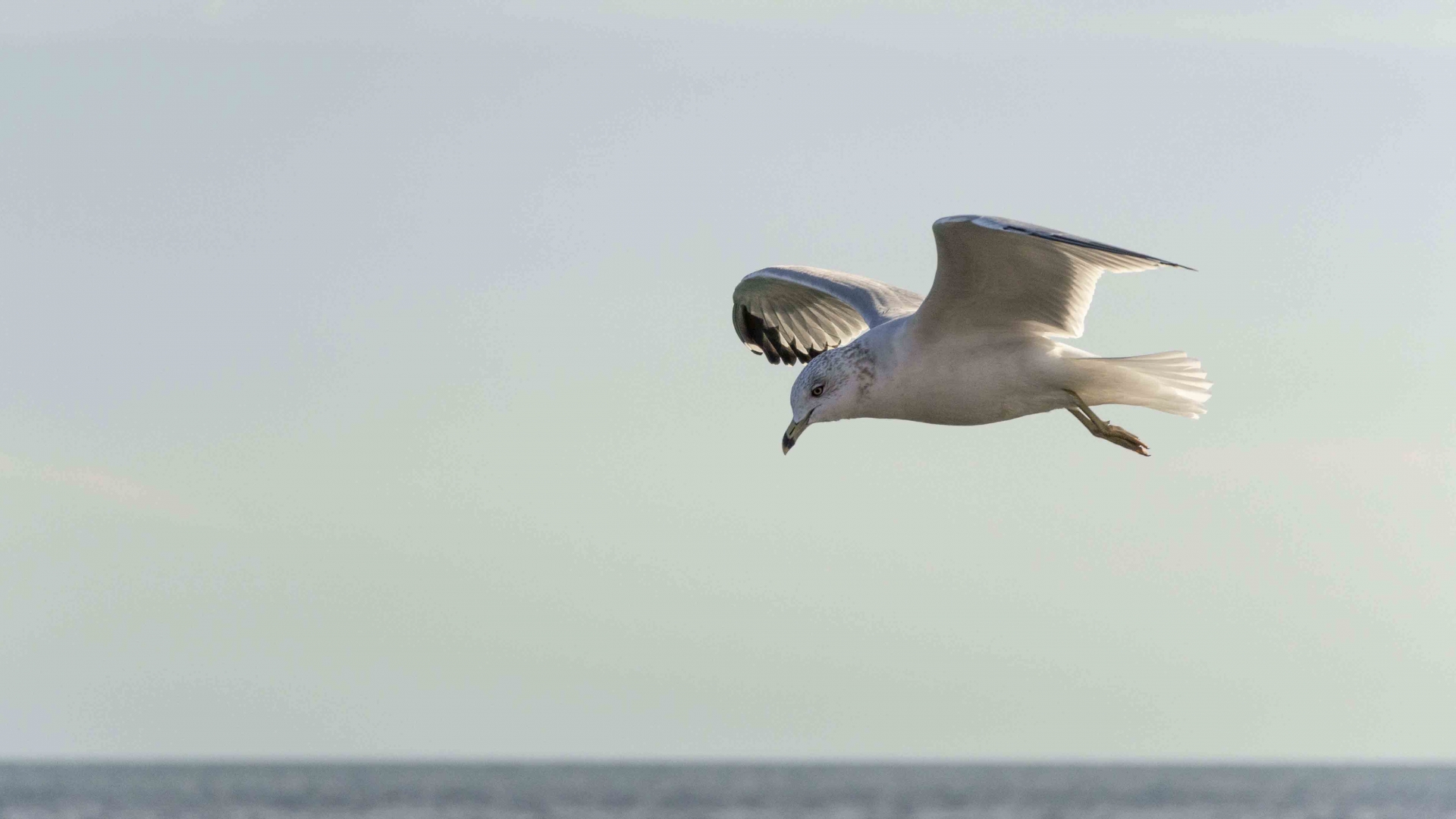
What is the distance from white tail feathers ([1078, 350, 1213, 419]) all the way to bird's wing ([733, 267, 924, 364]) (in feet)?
5.18

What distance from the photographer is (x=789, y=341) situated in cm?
1109

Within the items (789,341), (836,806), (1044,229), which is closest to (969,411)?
(1044,229)

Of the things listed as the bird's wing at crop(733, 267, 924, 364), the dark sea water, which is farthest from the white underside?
the dark sea water

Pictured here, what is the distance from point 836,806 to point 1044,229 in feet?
144

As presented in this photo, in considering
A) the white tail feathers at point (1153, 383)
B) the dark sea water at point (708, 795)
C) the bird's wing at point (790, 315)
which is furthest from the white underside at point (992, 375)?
the dark sea water at point (708, 795)

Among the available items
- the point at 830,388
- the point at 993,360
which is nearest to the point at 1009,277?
the point at 993,360

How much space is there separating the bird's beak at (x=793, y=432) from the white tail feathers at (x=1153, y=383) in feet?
4.00

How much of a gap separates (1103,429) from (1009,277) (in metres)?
1.04

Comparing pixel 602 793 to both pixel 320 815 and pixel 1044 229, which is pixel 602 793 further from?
pixel 1044 229

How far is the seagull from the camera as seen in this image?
845cm

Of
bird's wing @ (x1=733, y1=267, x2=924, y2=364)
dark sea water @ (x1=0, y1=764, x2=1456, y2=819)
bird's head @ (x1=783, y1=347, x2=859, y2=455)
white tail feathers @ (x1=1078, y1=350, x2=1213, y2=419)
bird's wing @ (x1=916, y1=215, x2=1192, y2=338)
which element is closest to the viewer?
bird's wing @ (x1=916, y1=215, x2=1192, y2=338)

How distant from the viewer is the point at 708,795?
57281mm

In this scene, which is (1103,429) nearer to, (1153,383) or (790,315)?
(1153,383)

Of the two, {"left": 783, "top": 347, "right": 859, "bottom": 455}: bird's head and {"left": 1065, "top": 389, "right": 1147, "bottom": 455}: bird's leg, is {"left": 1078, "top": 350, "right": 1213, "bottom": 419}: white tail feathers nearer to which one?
{"left": 1065, "top": 389, "right": 1147, "bottom": 455}: bird's leg
